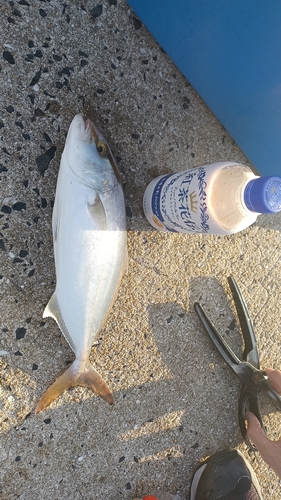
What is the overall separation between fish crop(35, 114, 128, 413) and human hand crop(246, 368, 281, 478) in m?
0.77

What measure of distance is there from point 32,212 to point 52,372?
1.98 feet

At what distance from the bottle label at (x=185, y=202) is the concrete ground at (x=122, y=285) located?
0.17 meters

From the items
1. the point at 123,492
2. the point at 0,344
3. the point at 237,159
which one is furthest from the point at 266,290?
the point at 0,344

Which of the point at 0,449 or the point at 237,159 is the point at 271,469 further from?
the point at 237,159

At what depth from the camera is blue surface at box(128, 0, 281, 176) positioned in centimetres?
106

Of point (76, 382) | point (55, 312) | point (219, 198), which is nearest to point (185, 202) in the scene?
point (219, 198)

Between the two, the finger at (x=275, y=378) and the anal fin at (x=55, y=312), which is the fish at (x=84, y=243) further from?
the finger at (x=275, y=378)

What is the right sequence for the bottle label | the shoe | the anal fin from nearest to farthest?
the bottle label → the anal fin → the shoe

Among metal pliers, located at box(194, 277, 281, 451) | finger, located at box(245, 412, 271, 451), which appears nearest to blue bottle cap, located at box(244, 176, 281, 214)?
metal pliers, located at box(194, 277, 281, 451)

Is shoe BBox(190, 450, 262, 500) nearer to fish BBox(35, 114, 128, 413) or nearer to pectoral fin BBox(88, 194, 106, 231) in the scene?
fish BBox(35, 114, 128, 413)

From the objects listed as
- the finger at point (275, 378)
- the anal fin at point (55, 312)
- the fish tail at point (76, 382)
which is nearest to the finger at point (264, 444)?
the finger at point (275, 378)

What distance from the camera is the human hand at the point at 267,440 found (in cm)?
161

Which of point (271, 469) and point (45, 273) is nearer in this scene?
point (45, 273)

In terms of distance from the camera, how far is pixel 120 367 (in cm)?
150
